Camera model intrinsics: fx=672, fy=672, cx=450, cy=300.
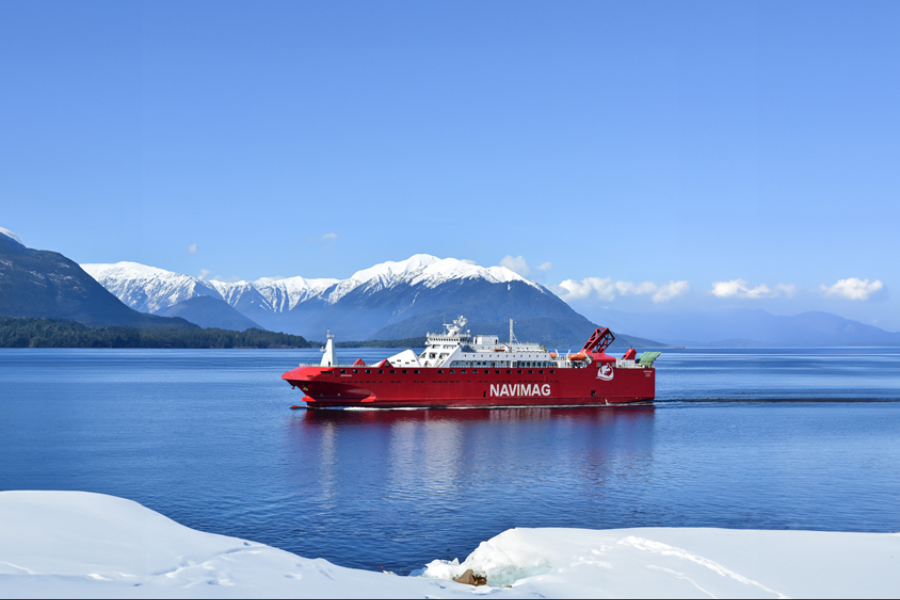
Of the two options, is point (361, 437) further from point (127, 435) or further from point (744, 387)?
point (744, 387)

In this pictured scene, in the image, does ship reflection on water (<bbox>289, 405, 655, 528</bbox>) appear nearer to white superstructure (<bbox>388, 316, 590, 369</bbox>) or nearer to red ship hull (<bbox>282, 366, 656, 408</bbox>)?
red ship hull (<bbox>282, 366, 656, 408</bbox>)

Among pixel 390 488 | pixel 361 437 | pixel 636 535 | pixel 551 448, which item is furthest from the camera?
pixel 361 437

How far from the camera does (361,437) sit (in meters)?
39.7

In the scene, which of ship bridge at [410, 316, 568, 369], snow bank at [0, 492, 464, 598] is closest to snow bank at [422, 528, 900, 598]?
snow bank at [0, 492, 464, 598]

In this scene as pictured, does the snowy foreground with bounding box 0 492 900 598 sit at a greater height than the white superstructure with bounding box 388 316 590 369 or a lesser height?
lesser

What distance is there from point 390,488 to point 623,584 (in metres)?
14.8

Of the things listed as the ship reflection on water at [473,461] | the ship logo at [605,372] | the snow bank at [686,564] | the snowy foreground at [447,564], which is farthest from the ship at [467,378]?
the snow bank at [686,564]

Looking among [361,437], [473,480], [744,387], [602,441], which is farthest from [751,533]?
[744,387]

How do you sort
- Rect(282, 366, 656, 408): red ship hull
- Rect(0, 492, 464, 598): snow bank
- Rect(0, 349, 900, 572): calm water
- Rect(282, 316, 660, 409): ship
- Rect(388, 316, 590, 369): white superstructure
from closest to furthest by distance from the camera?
Rect(0, 492, 464, 598): snow bank, Rect(0, 349, 900, 572): calm water, Rect(282, 366, 656, 408): red ship hull, Rect(282, 316, 660, 409): ship, Rect(388, 316, 590, 369): white superstructure

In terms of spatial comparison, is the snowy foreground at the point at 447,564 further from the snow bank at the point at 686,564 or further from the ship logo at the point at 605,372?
the ship logo at the point at 605,372

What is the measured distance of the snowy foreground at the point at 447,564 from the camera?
11.3 m

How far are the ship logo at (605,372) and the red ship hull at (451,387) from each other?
14 centimetres

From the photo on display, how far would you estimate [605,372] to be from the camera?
5909 centimetres

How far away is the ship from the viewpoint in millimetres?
51750
